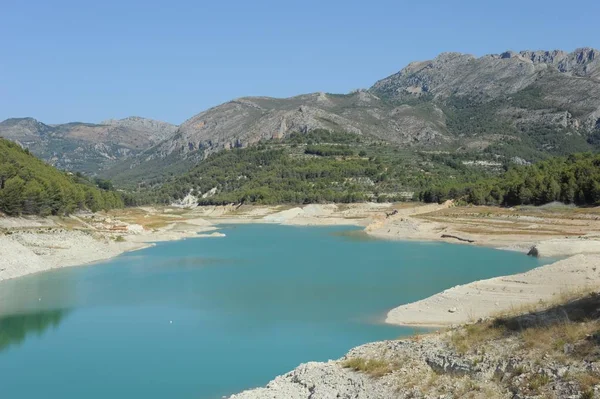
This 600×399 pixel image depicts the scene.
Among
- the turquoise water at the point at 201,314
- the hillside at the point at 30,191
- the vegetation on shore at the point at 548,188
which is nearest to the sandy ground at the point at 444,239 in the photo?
the hillside at the point at 30,191

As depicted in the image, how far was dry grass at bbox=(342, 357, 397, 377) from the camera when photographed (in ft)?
54.0

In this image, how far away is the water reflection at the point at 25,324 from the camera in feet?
93.1

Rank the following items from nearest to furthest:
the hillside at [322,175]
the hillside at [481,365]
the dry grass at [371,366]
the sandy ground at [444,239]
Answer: the hillside at [481,365]
the dry grass at [371,366]
the sandy ground at [444,239]
the hillside at [322,175]

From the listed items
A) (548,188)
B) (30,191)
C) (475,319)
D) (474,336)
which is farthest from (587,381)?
(548,188)

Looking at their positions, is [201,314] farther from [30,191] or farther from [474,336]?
[30,191]

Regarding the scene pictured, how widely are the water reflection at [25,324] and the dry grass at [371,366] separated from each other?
1726 centimetres

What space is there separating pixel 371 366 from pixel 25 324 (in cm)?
2179

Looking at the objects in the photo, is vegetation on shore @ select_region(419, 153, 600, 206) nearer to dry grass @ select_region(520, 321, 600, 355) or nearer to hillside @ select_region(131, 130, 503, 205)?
hillside @ select_region(131, 130, 503, 205)

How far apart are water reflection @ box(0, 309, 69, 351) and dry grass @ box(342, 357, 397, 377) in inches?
680

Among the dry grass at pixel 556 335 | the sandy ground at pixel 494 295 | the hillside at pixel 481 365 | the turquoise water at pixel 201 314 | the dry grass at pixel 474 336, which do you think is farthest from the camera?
the sandy ground at pixel 494 295

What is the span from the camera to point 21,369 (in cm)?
2336

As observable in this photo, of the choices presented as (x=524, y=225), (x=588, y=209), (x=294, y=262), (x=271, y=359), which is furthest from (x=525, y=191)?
(x=271, y=359)

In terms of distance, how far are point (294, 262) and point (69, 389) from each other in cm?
3504

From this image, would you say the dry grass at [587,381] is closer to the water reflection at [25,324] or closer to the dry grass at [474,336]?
the dry grass at [474,336]
